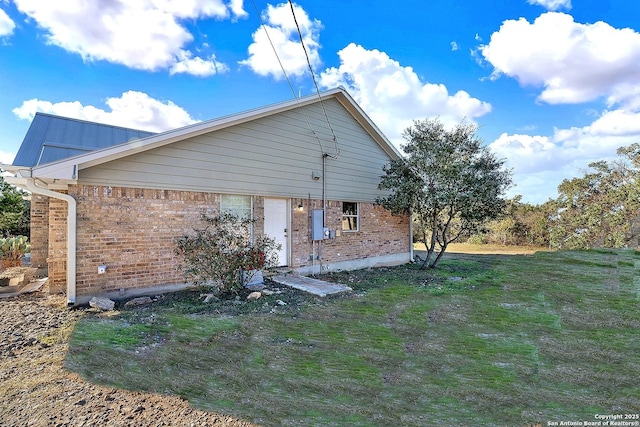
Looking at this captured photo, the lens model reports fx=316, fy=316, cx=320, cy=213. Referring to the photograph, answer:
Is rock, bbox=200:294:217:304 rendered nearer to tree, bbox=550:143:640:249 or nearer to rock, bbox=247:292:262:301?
rock, bbox=247:292:262:301

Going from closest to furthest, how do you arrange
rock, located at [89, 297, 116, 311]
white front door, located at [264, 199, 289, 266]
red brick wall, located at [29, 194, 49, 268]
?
rock, located at [89, 297, 116, 311], red brick wall, located at [29, 194, 49, 268], white front door, located at [264, 199, 289, 266]

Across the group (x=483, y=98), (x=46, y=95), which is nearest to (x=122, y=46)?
(x=46, y=95)

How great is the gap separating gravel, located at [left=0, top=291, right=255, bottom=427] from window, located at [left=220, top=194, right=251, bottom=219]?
4.20m

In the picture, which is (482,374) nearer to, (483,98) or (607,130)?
(483,98)

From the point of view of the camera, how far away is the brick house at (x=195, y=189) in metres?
5.84

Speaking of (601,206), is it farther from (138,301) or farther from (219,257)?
(138,301)

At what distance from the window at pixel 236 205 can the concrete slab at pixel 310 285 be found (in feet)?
6.03

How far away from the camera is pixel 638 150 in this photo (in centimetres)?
1709

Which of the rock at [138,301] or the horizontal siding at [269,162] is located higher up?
the horizontal siding at [269,162]

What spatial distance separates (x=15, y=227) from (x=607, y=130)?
1152 inches

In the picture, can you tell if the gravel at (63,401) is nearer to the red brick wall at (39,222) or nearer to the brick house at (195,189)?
the brick house at (195,189)

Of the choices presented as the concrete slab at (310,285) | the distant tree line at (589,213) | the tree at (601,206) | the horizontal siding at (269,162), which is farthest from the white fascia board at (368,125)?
the tree at (601,206)

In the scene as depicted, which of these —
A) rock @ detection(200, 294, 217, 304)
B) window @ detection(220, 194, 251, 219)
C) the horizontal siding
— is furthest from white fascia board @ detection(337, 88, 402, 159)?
rock @ detection(200, 294, 217, 304)

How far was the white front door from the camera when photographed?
8492 millimetres
